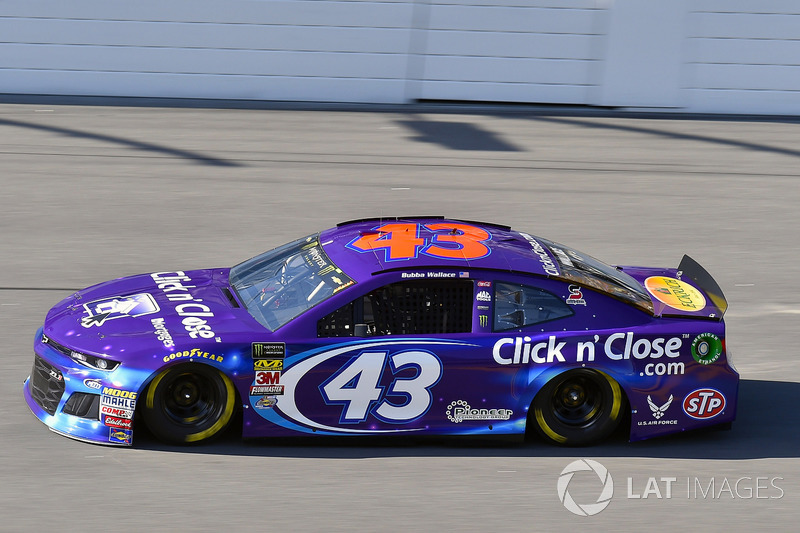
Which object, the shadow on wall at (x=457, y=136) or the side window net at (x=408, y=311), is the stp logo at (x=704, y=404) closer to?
the side window net at (x=408, y=311)

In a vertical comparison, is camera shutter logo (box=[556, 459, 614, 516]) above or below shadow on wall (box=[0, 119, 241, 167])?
below

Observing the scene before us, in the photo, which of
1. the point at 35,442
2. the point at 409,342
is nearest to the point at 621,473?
the point at 409,342

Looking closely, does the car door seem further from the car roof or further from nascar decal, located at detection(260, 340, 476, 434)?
the car roof

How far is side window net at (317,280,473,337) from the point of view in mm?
6105

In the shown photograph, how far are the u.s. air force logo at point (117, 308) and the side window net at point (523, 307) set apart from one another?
82.8 inches

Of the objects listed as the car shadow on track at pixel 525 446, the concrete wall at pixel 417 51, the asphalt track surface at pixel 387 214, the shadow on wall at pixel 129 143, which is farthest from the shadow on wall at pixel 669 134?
the car shadow on track at pixel 525 446

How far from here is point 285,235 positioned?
10805 millimetres

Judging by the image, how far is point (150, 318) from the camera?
6.27 meters

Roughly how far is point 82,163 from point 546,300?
8.77 m

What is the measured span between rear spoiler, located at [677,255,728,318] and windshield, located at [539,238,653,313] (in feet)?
1.58

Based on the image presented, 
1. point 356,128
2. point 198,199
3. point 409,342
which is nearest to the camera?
point 409,342

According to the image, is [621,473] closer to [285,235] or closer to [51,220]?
[285,235]

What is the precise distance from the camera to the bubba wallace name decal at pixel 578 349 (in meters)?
6.19
